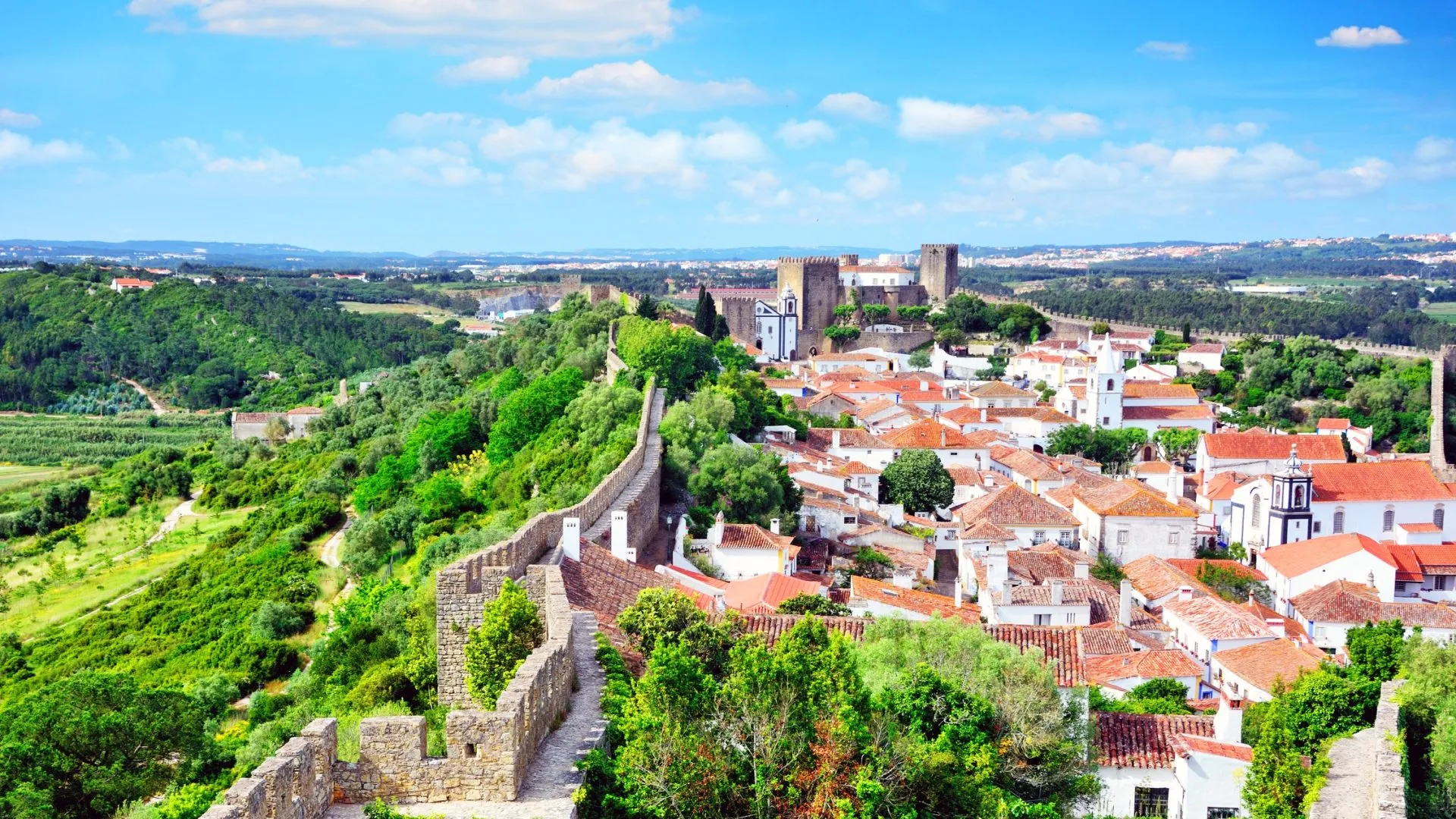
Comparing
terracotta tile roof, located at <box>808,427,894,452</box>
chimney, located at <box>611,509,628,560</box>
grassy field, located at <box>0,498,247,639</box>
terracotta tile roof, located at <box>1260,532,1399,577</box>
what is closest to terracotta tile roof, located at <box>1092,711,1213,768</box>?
chimney, located at <box>611,509,628,560</box>

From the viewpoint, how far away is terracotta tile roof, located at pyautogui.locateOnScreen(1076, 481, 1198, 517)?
98.4 feet

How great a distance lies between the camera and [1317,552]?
92.4ft

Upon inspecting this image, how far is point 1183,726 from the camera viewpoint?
12.8 m

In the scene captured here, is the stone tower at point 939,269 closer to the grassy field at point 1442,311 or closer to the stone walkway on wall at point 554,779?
the grassy field at point 1442,311

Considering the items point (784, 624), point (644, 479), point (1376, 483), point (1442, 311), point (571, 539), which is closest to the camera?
point (571, 539)

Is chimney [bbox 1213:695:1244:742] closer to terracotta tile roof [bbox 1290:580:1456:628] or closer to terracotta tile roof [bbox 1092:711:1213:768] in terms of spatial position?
terracotta tile roof [bbox 1092:711:1213:768]

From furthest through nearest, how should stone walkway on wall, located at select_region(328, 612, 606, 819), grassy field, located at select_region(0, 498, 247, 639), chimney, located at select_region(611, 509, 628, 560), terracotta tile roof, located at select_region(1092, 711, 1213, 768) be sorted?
1. grassy field, located at select_region(0, 498, 247, 639)
2. chimney, located at select_region(611, 509, 628, 560)
3. terracotta tile roof, located at select_region(1092, 711, 1213, 768)
4. stone walkway on wall, located at select_region(328, 612, 606, 819)

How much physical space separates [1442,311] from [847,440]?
351 feet

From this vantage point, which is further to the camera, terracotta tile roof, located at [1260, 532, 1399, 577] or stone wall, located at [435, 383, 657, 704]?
terracotta tile roof, located at [1260, 532, 1399, 577]

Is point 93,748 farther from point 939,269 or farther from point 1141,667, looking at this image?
point 939,269

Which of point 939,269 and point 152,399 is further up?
point 939,269

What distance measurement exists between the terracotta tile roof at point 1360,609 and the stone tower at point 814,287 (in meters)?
34.5

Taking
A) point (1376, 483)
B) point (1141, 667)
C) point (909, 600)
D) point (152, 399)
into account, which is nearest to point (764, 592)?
point (909, 600)

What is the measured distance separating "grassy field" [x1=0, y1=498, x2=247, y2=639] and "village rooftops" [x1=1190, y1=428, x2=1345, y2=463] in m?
27.4
